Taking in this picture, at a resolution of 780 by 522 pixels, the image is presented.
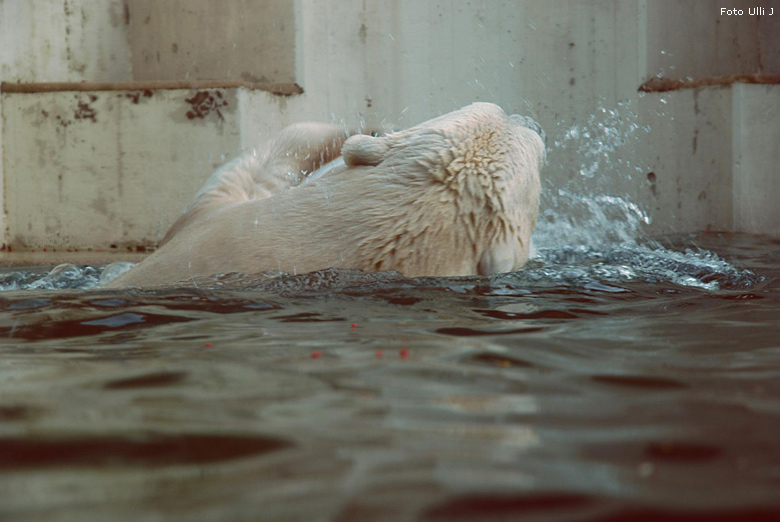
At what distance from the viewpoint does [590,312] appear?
7.75ft

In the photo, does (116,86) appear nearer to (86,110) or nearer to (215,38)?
(86,110)

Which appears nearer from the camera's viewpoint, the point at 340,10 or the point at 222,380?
the point at 222,380

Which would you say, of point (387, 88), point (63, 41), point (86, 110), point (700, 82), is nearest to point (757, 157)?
point (700, 82)

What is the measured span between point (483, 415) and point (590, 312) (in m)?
1.27

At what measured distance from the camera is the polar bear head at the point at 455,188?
10.00 ft

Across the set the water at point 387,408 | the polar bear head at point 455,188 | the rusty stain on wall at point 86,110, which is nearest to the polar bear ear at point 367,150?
the polar bear head at point 455,188

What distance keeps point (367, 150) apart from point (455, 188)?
0.38 m

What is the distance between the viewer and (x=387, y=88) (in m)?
7.23

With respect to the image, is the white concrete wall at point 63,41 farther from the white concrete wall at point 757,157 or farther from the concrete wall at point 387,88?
the white concrete wall at point 757,157

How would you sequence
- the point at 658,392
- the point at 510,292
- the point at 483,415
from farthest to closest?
1. the point at 510,292
2. the point at 658,392
3. the point at 483,415

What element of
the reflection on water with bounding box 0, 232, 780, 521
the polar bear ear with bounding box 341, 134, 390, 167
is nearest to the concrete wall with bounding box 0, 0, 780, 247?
the polar bear ear with bounding box 341, 134, 390, 167

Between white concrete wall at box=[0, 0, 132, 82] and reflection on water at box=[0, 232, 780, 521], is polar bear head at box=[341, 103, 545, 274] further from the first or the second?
white concrete wall at box=[0, 0, 132, 82]

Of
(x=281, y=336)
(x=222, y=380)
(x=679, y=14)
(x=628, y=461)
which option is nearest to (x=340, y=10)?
(x=679, y=14)

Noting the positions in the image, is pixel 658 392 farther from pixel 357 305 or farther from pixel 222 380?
pixel 357 305
